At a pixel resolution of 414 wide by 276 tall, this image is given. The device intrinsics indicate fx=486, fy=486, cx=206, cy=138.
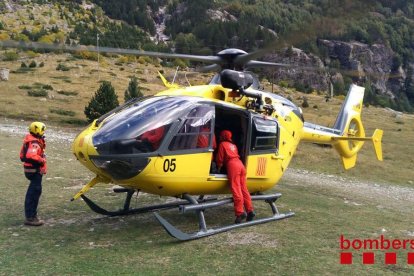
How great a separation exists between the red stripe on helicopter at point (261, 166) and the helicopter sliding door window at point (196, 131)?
1359mm

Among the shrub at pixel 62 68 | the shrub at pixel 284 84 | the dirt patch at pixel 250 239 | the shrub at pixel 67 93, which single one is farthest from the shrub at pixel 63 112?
the shrub at pixel 284 84

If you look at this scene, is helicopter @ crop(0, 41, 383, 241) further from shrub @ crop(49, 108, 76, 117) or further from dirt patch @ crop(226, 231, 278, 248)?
shrub @ crop(49, 108, 76, 117)

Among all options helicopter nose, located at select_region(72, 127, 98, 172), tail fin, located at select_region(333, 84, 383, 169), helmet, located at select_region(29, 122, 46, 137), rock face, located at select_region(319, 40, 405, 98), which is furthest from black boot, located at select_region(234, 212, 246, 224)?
rock face, located at select_region(319, 40, 405, 98)

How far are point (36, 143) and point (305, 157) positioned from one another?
51.1ft

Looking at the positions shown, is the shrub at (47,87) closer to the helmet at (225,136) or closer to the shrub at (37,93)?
the shrub at (37,93)

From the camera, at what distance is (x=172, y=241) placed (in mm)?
7262

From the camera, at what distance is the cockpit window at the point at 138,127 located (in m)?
6.91

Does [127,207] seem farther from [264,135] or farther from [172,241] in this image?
[264,135]

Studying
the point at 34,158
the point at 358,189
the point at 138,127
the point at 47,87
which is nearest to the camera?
the point at 138,127

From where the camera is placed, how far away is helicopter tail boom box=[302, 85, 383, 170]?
452 inches

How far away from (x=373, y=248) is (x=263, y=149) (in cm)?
259

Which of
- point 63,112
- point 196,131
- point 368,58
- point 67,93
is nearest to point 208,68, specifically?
point 196,131

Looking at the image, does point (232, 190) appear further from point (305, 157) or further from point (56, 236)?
point (305, 157)

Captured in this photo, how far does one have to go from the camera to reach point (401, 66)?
11719 cm
